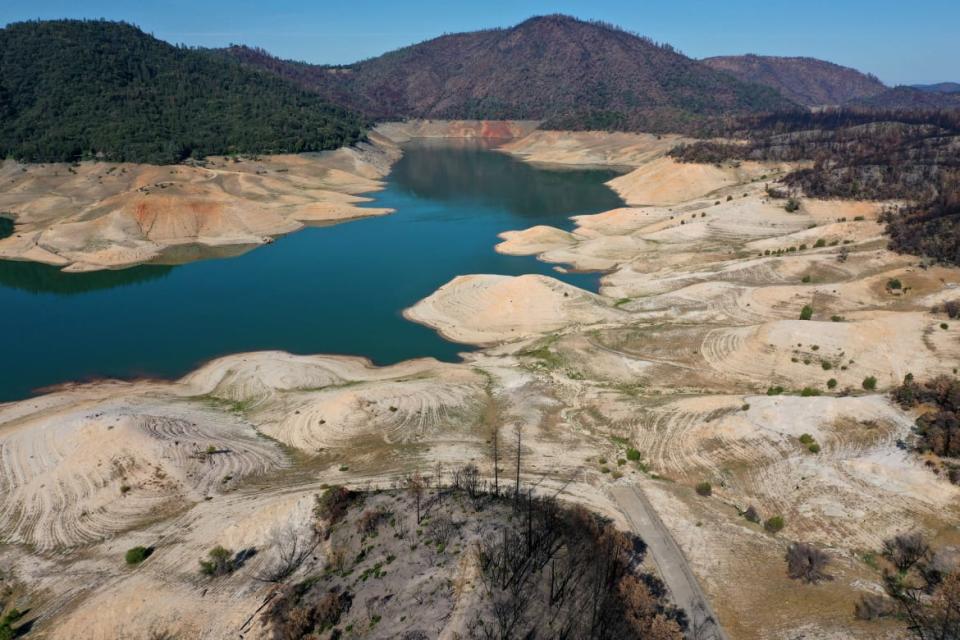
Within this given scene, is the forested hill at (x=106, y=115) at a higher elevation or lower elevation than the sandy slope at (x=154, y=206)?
higher

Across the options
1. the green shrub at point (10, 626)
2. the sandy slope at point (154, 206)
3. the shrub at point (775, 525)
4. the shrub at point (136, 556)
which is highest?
the sandy slope at point (154, 206)

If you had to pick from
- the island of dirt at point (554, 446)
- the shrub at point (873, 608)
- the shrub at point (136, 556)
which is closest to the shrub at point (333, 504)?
the island of dirt at point (554, 446)

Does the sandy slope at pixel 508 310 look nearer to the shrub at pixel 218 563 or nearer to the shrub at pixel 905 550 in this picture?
the shrub at pixel 218 563

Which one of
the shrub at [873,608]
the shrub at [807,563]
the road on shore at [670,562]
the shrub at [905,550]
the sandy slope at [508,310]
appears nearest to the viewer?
the shrub at [873,608]

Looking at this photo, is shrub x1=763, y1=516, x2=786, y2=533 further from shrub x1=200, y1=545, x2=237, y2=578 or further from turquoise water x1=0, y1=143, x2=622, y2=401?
turquoise water x1=0, y1=143, x2=622, y2=401

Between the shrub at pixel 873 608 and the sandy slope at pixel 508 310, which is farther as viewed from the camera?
the sandy slope at pixel 508 310

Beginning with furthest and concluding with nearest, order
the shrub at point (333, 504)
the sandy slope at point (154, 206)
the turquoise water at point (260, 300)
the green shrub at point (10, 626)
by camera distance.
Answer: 1. the sandy slope at point (154, 206)
2. the turquoise water at point (260, 300)
3. the shrub at point (333, 504)
4. the green shrub at point (10, 626)
